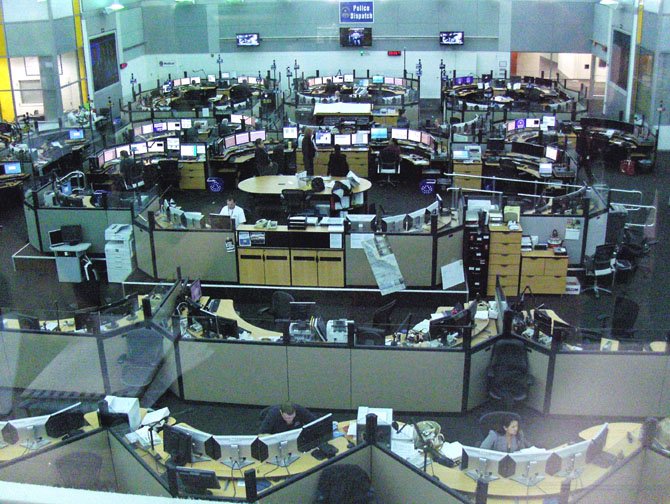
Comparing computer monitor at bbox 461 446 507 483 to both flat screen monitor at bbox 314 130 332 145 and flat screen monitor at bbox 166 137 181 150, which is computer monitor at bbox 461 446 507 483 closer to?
flat screen monitor at bbox 314 130 332 145

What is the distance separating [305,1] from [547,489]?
60.7 ft

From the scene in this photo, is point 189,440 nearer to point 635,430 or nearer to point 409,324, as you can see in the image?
point 409,324

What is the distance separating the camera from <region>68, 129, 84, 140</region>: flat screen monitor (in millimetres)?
14977

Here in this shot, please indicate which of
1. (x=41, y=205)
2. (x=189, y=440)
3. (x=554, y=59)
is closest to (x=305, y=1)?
(x=554, y=59)

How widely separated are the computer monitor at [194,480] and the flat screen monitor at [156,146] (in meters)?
9.56

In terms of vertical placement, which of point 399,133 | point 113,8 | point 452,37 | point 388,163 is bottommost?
point 388,163

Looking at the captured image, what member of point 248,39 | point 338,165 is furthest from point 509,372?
point 248,39

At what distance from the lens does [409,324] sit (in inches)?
287

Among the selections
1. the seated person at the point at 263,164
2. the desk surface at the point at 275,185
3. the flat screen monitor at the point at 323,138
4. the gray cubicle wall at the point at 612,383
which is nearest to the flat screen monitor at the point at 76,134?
the seated person at the point at 263,164

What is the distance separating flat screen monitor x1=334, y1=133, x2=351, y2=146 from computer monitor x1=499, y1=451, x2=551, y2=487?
9.49 metres

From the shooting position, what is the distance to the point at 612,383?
685cm

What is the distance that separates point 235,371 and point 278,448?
5.54 feet

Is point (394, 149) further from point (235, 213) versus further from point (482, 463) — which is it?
point (482, 463)

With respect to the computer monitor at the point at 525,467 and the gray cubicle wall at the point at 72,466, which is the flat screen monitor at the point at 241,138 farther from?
the computer monitor at the point at 525,467
